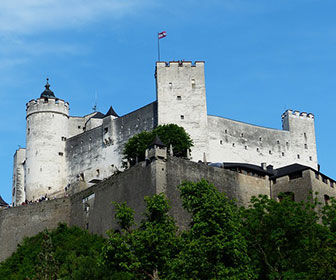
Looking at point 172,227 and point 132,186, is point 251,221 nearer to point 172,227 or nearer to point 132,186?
point 172,227

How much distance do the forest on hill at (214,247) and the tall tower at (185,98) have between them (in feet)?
69.2

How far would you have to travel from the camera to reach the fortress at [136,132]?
217 ft

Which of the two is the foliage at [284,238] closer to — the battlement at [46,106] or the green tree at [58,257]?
the green tree at [58,257]

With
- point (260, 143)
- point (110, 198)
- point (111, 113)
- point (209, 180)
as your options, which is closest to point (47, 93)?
point (111, 113)

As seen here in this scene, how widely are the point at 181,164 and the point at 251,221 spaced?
10.3 metres

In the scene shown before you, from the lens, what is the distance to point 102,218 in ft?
176

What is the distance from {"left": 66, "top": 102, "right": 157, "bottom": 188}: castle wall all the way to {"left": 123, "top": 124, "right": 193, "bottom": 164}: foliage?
344cm

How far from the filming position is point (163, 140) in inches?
2381

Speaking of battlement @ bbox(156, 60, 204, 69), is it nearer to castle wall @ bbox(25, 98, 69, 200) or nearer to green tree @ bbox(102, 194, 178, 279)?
castle wall @ bbox(25, 98, 69, 200)

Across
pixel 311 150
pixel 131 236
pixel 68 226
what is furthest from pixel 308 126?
pixel 131 236

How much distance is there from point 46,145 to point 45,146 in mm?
148

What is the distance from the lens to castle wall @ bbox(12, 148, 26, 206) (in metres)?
75.9

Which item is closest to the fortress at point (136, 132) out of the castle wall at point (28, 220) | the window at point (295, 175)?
the castle wall at point (28, 220)

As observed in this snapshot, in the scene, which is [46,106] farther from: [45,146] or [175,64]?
[175,64]
